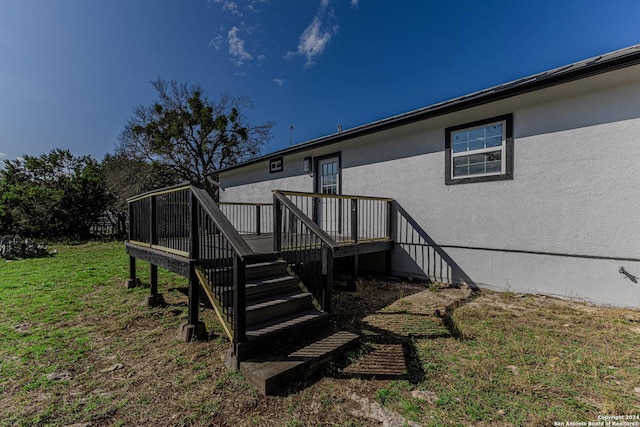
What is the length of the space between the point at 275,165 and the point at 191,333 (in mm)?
7166

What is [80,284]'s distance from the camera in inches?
214

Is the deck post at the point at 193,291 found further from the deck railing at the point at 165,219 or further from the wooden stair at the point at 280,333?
the wooden stair at the point at 280,333

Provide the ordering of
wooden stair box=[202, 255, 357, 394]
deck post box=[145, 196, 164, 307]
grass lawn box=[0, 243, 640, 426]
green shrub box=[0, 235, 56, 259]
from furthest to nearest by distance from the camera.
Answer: green shrub box=[0, 235, 56, 259], deck post box=[145, 196, 164, 307], wooden stair box=[202, 255, 357, 394], grass lawn box=[0, 243, 640, 426]

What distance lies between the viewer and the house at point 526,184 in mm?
3959

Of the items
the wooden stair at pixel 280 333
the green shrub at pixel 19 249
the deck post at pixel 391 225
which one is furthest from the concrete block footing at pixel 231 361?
the green shrub at pixel 19 249

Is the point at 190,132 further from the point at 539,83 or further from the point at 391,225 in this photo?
the point at 539,83

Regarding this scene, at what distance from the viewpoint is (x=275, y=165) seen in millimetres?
9570

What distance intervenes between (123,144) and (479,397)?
66.0 ft

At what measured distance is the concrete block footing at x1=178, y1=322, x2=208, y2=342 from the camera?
10.1 ft

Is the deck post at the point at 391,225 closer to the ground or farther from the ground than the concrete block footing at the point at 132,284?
farther from the ground

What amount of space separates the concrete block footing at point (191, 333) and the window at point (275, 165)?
6838mm

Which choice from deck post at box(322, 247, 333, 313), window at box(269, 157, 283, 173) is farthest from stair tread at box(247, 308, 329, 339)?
window at box(269, 157, 283, 173)

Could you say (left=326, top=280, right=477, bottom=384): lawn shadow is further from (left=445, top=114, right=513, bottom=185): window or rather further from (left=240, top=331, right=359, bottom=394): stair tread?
(left=445, top=114, right=513, bottom=185): window

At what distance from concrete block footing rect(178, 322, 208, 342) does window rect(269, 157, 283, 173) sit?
684 centimetres
